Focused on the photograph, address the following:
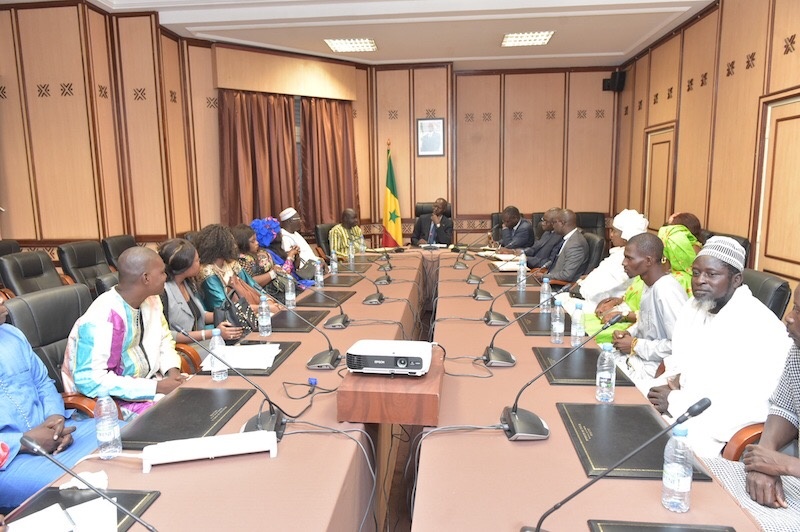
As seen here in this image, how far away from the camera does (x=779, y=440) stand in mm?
1616

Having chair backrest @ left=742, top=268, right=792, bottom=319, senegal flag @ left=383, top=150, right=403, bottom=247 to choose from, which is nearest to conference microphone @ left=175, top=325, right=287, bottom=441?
chair backrest @ left=742, top=268, right=792, bottom=319

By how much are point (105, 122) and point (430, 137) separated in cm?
406

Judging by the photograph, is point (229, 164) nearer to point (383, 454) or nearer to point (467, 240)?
point (467, 240)

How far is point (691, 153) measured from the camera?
17.5ft

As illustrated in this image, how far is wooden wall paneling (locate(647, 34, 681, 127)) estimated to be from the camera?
5.66 metres

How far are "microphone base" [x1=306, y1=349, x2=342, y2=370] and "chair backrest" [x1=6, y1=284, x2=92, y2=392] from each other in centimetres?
110

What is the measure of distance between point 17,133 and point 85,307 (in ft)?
12.0

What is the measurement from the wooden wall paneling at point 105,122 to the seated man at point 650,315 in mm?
4652

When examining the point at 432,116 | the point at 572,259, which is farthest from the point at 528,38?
the point at 572,259

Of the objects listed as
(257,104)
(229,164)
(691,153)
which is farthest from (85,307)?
(691,153)

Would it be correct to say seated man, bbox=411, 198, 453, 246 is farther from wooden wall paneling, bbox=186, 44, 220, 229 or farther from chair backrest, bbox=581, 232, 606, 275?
wooden wall paneling, bbox=186, 44, 220, 229

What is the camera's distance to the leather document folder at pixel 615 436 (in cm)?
131

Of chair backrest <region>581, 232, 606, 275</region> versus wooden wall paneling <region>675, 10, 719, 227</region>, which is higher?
wooden wall paneling <region>675, 10, 719, 227</region>

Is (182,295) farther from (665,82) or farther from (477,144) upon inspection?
(477,144)
